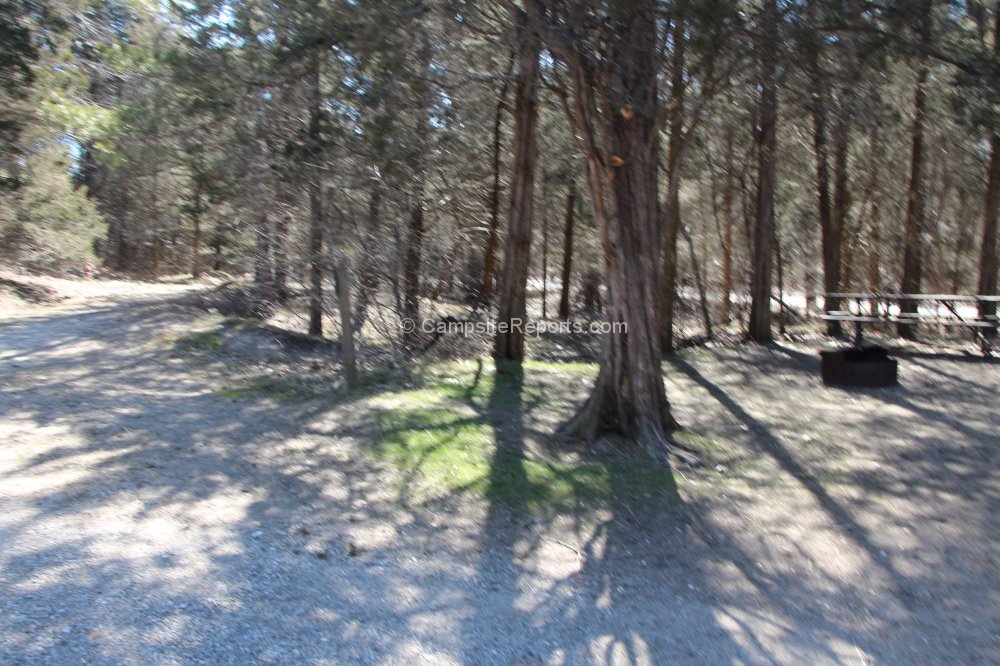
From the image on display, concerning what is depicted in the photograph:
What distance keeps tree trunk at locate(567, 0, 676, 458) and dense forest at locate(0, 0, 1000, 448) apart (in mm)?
24

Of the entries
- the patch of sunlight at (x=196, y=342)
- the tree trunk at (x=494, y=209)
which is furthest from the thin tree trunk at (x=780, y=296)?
the patch of sunlight at (x=196, y=342)

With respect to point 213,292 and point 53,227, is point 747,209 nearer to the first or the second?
point 213,292

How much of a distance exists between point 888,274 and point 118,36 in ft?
73.9

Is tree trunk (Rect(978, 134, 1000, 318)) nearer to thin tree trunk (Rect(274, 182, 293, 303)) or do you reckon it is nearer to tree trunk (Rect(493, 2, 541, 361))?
tree trunk (Rect(493, 2, 541, 361))

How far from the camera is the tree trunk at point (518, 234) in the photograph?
42.4ft

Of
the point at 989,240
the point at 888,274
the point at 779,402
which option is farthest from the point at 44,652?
the point at 888,274

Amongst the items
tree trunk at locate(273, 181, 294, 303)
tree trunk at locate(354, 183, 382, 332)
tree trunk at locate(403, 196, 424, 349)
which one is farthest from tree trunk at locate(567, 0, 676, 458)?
tree trunk at locate(273, 181, 294, 303)

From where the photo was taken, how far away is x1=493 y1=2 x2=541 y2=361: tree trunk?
42.4 feet

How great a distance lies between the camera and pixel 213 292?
16.9 meters

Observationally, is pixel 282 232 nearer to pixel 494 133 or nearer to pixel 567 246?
pixel 494 133

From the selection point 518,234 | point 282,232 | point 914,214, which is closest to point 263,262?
point 282,232

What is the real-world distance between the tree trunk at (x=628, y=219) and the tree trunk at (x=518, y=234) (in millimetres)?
4718

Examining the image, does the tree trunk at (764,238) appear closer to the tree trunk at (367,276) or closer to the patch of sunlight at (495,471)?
the tree trunk at (367,276)

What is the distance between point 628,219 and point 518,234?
5.11 metres
